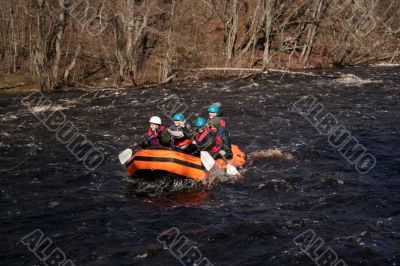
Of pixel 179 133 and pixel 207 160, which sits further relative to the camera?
pixel 179 133

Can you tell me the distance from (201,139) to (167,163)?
70.8 inches

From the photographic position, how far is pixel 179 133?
11852mm

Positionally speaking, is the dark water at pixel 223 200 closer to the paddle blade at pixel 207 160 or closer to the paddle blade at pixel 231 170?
the paddle blade at pixel 231 170

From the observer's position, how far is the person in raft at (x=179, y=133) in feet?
38.7

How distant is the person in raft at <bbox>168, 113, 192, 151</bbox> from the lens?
11.8 metres

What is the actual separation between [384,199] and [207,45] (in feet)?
68.3

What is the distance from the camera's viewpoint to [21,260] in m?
7.93

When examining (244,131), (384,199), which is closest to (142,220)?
(384,199)

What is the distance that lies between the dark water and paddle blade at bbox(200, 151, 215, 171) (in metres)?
0.53

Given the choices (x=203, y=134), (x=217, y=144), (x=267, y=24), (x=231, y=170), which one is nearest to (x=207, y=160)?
(x=231, y=170)

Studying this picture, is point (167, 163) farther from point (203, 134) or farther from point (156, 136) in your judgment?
point (203, 134)

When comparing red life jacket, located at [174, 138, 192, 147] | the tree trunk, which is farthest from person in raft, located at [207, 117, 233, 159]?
the tree trunk

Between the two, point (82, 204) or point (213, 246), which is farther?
point (82, 204)

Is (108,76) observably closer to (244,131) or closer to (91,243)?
(244,131)
